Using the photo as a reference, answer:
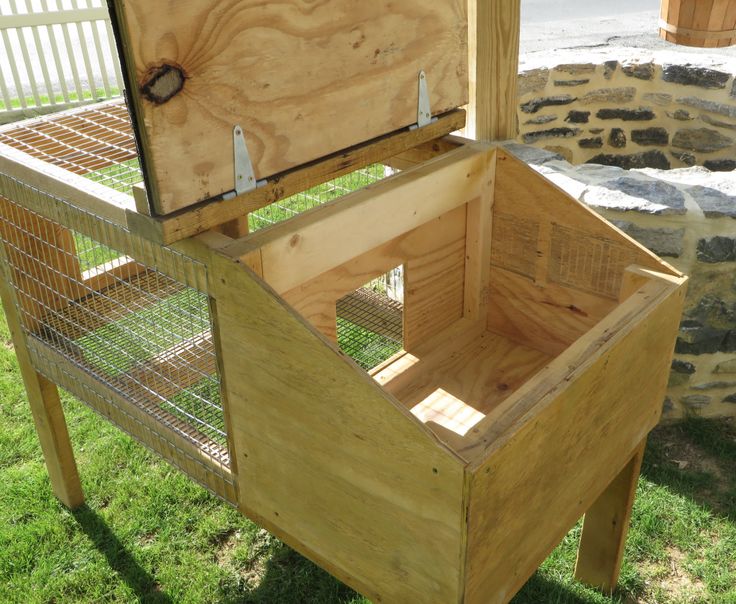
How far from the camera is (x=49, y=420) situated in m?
2.44

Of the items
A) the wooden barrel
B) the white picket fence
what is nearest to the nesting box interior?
the wooden barrel

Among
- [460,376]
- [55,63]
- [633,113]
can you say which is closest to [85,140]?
[460,376]

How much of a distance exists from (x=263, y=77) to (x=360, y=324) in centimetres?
121

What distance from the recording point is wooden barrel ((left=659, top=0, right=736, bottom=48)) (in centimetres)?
297

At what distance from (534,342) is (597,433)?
63 centimetres

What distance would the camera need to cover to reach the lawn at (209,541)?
2307 millimetres

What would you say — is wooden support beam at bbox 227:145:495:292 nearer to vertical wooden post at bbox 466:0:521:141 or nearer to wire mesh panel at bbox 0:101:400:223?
wire mesh panel at bbox 0:101:400:223

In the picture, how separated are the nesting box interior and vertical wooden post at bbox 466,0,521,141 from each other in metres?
0.79

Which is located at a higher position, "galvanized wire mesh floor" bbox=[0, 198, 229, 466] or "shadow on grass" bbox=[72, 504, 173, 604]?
"galvanized wire mesh floor" bbox=[0, 198, 229, 466]

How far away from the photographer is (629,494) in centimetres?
206

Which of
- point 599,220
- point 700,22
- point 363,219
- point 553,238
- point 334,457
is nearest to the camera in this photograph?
point 334,457

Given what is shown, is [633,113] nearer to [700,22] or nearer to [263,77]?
[700,22]

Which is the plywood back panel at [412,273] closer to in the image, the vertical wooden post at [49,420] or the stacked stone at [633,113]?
the vertical wooden post at [49,420]

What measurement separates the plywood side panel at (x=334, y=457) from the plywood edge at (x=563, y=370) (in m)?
0.10
